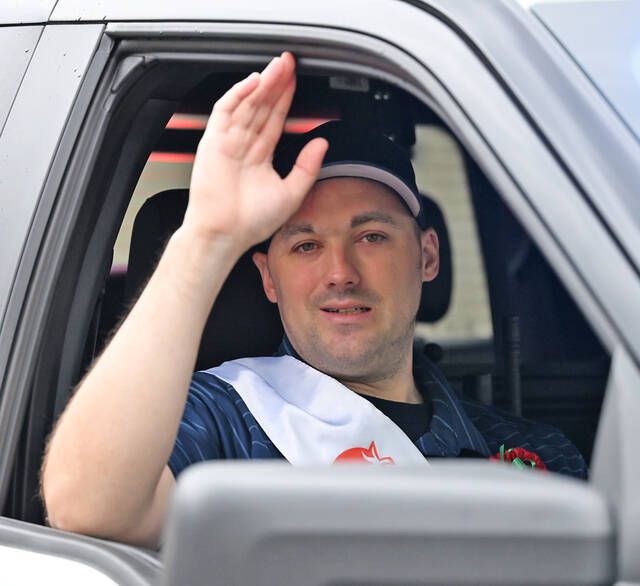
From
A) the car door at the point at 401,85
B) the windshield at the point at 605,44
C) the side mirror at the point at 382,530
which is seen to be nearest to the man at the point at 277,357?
the car door at the point at 401,85

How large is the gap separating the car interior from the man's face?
20cm

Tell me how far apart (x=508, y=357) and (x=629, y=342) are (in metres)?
2.09

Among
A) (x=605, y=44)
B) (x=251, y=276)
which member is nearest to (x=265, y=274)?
(x=251, y=276)

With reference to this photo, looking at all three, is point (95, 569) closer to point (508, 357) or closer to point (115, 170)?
point (115, 170)

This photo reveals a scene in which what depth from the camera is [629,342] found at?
1317mm

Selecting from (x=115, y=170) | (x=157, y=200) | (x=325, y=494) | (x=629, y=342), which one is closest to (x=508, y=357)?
(x=157, y=200)

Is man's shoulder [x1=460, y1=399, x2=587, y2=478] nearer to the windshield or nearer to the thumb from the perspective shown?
the thumb

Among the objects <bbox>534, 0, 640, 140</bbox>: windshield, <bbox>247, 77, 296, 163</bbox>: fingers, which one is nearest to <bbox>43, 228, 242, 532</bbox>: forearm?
<bbox>247, 77, 296, 163</bbox>: fingers

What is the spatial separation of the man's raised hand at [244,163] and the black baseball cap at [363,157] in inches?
22.3

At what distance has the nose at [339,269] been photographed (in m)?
2.40

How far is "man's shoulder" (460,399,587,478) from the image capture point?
8.71 feet

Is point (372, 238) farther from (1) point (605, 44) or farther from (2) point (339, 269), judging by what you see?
(1) point (605, 44)

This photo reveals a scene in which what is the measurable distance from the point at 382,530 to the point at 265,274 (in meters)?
1.50

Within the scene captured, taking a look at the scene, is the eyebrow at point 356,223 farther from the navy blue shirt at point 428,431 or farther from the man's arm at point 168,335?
the man's arm at point 168,335
